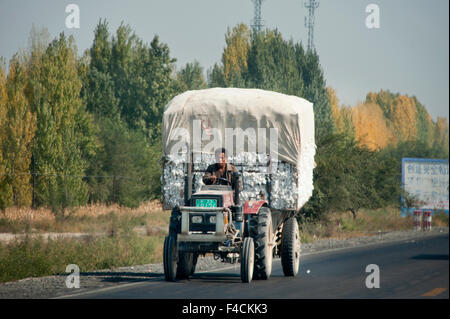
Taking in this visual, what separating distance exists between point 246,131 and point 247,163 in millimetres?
842

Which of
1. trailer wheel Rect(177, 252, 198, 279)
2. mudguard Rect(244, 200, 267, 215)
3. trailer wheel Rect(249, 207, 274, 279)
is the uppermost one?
mudguard Rect(244, 200, 267, 215)

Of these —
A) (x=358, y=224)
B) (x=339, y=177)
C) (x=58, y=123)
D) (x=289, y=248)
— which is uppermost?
(x=58, y=123)

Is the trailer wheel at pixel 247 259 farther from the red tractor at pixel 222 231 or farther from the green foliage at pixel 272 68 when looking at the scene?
the green foliage at pixel 272 68

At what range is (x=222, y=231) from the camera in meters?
16.3

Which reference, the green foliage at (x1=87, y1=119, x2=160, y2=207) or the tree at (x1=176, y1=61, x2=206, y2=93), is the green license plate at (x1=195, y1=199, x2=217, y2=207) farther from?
the tree at (x1=176, y1=61, x2=206, y2=93)

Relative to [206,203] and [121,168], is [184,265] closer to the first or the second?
[206,203]

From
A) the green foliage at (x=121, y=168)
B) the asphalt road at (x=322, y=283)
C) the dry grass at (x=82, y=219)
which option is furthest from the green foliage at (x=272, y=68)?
the asphalt road at (x=322, y=283)

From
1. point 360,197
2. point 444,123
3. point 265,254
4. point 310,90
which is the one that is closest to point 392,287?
point 265,254

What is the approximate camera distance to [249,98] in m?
18.8

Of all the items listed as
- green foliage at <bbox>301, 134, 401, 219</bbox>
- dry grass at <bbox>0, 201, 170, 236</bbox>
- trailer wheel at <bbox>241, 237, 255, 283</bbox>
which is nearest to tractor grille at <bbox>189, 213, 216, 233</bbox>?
trailer wheel at <bbox>241, 237, 255, 283</bbox>

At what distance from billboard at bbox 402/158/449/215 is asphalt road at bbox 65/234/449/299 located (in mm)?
28198

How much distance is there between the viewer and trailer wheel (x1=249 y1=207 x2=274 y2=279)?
1702 cm

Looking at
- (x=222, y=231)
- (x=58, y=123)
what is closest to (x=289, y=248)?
(x=222, y=231)

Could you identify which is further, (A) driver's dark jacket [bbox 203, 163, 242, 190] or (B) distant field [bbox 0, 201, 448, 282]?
(B) distant field [bbox 0, 201, 448, 282]
